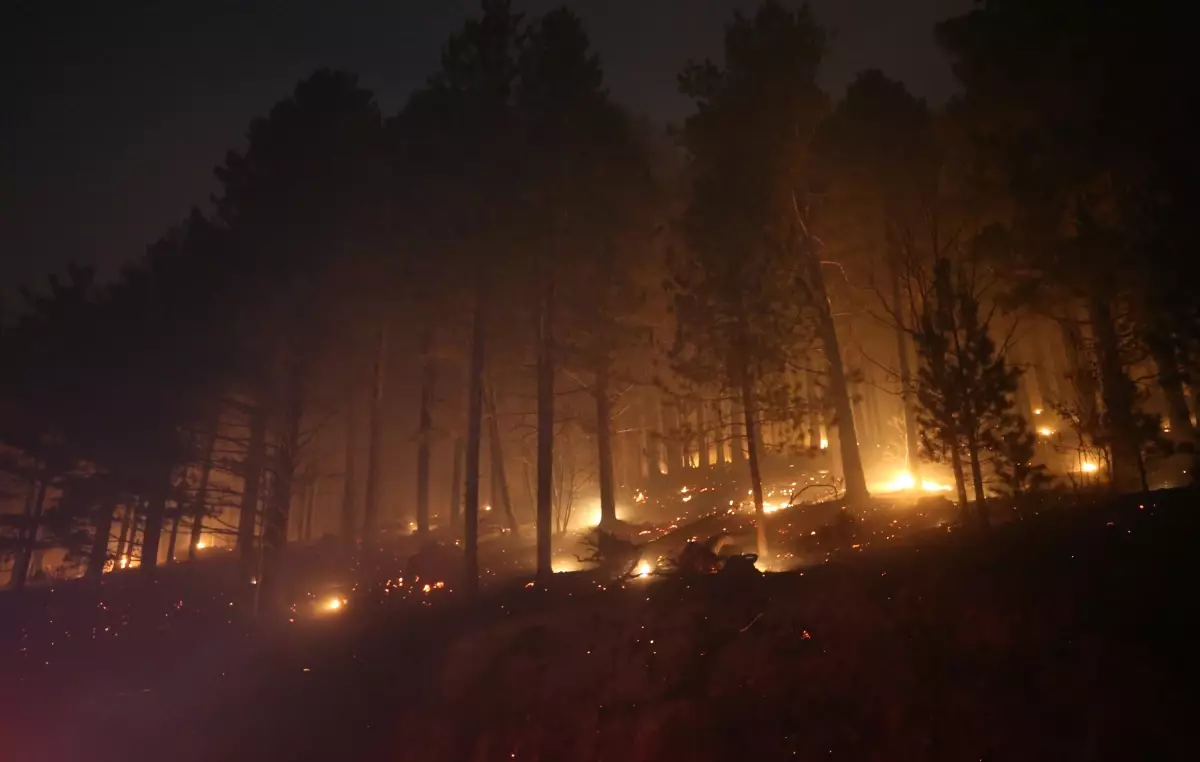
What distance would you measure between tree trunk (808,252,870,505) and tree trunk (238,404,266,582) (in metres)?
19.0

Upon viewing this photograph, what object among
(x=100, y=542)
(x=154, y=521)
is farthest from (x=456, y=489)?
(x=100, y=542)

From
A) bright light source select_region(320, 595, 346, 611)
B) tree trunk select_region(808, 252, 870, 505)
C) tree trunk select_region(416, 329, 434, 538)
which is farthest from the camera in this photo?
tree trunk select_region(416, 329, 434, 538)

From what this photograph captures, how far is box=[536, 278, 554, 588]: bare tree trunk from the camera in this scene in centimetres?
1944

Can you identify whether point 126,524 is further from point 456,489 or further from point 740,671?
point 740,671

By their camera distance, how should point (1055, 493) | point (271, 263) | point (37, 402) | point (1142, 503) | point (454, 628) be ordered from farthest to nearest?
point (37, 402) < point (271, 263) < point (454, 628) < point (1055, 493) < point (1142, 503)

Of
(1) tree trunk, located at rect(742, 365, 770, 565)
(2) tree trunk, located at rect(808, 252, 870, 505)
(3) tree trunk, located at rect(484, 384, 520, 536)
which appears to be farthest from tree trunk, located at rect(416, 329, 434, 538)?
(2) tree trunk, located at rect(808, 252, 870, 505)

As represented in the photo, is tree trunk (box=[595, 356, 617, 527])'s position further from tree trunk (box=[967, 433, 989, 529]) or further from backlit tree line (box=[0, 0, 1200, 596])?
tree trunk (box=[967, 433, 989, 529])

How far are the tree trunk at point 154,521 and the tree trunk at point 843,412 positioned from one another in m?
24.3

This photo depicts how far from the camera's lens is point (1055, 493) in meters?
13.7

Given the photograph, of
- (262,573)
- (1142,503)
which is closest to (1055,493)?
(1142,503)

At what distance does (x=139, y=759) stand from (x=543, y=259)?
1523 cm

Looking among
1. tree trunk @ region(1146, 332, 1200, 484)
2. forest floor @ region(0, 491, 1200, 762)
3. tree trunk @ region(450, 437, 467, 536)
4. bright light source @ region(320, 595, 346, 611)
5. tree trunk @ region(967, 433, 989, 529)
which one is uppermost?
tree trunk @ region(450, 437, 467, 536)

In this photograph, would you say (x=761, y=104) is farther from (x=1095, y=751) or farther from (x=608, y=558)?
(x=1095, y=751)

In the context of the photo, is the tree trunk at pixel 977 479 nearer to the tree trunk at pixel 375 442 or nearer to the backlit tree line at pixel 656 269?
the backlit tree line at pixel 656 269
